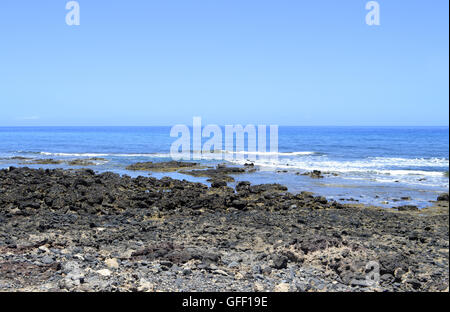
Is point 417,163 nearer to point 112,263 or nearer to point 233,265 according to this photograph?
point 233,265

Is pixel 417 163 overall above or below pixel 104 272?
below

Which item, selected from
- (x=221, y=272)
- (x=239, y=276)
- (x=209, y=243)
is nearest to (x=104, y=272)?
(x=221, y=272)

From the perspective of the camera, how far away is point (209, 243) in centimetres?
1046

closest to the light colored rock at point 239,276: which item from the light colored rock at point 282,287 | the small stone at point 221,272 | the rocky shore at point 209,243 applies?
the rocky shore at point 209,243

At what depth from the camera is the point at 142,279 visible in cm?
746

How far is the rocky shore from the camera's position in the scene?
24.7 ft

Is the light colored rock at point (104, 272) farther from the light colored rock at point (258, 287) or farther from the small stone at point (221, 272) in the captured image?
the light colored rock at point (258, 287)

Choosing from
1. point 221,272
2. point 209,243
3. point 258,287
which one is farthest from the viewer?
point 209,243

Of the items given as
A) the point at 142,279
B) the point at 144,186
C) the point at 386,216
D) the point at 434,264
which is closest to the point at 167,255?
the point at 142,279

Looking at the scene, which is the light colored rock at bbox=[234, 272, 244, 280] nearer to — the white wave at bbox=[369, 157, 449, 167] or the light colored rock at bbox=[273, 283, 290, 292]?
the light colored rock at bbox=[273, 283, 290, 292]

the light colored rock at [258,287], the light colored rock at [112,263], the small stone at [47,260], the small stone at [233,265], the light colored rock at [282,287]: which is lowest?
the light colored rock at [282,287]

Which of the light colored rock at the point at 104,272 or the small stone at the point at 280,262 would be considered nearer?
the light colored rock at the point at 104,272

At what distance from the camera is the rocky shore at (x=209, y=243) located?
7.53 metres

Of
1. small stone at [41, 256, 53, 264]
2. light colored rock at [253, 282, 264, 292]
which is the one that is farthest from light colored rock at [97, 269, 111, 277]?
light colored rock at [253, 282, 264, 292]
